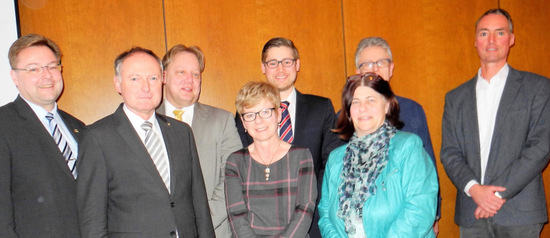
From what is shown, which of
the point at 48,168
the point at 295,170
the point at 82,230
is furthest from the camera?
the point at 295,170

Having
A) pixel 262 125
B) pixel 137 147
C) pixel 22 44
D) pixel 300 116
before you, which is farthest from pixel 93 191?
pixel 300 116

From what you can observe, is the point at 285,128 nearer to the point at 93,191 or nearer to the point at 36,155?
the point at 93,191

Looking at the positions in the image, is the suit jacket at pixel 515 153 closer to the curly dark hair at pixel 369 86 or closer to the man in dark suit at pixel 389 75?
the man in dark suit at pixel 389 75

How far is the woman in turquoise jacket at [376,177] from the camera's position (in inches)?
83.9

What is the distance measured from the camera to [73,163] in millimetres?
2342

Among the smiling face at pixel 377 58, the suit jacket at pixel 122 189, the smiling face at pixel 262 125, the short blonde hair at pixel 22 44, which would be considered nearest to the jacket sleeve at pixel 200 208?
the suit jacket at pixel 122 189

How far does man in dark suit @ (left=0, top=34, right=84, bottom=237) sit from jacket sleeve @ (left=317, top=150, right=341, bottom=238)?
4.50ft

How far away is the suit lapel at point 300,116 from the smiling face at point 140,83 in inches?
38.8

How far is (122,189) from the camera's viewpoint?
6.71 ft

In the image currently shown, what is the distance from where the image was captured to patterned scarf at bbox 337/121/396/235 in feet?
7.22

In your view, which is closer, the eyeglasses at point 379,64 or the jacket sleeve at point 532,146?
the jacket sleeve at point 532,146

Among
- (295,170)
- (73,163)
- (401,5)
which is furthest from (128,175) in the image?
(401,5)

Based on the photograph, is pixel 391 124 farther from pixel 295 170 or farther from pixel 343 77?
pixel 343 77

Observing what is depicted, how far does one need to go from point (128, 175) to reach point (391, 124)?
147cm
